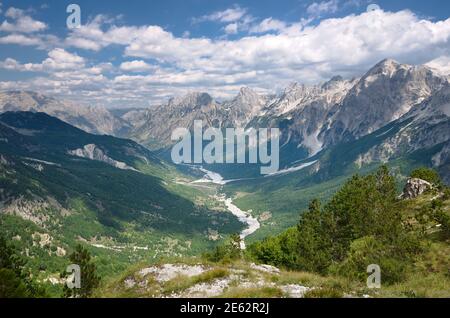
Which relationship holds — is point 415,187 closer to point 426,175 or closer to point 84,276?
point 426,175

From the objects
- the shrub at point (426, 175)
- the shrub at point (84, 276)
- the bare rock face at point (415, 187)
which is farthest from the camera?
the shrub at point (426, 175)

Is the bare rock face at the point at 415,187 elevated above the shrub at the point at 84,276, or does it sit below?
above

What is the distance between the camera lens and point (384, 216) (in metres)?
70.7

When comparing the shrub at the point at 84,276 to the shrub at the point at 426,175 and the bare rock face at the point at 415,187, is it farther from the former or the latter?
the shrub at the point at 426,175

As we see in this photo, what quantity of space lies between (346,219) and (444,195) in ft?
113

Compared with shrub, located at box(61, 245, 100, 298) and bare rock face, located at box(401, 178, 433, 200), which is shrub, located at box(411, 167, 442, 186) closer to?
bare rock face, located at box(401, 178, 433, 200)

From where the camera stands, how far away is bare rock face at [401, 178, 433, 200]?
4747 inches

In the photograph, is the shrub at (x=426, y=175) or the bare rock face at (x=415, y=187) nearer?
the bare rock face at (x=415, y=187)

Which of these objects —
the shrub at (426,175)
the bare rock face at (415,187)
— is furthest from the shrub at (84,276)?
the shrub at (426,175)

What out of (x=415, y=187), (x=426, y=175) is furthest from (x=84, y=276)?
(x=426, y=175)

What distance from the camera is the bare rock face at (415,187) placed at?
121m

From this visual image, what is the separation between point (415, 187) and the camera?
122 meters

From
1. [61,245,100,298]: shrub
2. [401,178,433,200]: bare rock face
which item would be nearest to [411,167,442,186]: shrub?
[401,178,433,200]: bare rock face
